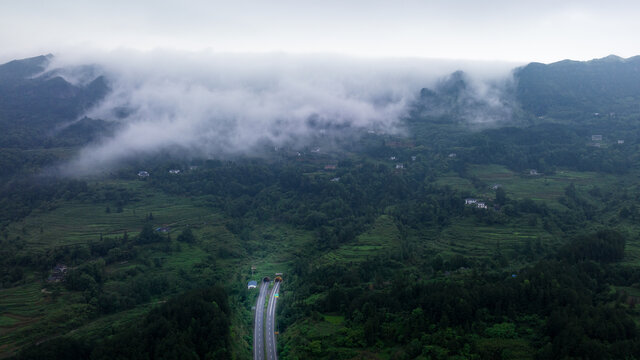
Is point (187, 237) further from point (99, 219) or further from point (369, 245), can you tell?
point (369, 245)

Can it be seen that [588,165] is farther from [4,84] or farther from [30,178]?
[4,84]

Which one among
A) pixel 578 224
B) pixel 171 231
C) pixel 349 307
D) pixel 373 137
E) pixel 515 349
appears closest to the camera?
pixel 515 349

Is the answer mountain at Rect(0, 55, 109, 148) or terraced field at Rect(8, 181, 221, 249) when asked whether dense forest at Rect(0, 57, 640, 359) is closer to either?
terraced field at Rect(8, 181, 221, 249)

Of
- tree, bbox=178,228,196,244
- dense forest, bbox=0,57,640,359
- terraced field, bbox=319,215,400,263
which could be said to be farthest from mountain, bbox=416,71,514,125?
tree, bbox=178,228,196,244

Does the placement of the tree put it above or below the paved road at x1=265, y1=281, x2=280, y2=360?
above

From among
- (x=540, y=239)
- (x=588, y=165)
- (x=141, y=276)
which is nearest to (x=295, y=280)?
(x=141, y=276)

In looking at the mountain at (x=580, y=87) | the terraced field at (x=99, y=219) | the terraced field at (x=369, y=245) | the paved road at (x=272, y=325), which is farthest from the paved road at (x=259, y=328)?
the mountain at (x=580, y=87)

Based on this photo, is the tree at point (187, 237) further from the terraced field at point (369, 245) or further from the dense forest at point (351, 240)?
the terraced field at point (369, 245)
